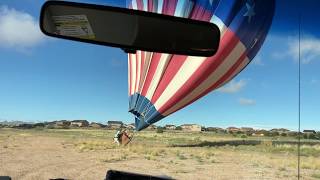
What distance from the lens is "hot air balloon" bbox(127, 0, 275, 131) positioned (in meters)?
3.38

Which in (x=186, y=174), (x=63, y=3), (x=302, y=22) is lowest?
(x=186, y=174)

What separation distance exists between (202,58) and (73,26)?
2099 millimetres

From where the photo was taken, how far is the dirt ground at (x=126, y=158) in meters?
3.66

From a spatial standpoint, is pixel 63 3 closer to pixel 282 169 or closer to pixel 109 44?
pixel 109 44

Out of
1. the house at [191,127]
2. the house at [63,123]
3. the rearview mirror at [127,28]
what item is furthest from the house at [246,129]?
the rearview mirror at [127,28]

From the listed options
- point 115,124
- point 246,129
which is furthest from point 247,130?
point 115,124

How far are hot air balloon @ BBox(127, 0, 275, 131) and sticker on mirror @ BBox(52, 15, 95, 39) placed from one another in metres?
0.66

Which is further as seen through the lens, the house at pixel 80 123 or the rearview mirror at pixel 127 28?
the house at pixel 80 123

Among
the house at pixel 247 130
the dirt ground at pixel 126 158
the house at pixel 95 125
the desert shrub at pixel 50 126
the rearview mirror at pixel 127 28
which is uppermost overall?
the rearview mirror at pixel 127 28

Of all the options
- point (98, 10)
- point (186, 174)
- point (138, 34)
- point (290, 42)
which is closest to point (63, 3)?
point (98, 10)

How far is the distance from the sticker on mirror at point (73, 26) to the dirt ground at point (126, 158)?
3.83 feet

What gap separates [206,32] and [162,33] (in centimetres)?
16

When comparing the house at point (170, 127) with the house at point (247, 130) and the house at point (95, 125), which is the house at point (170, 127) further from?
the house at point (95, 125)

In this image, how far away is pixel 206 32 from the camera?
2.05m
